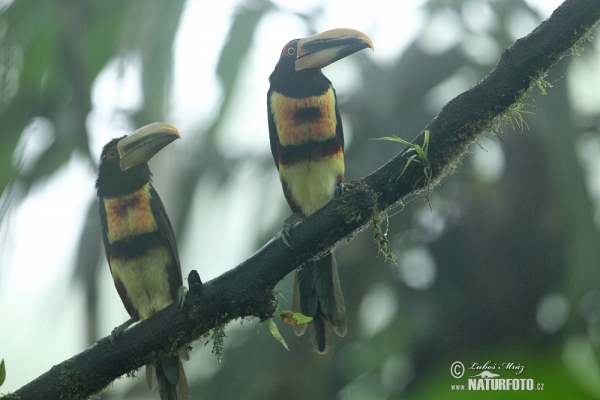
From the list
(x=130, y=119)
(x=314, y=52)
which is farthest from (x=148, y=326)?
(x=130, y=119)

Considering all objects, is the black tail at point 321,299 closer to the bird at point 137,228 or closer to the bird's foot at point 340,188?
the bird's foot at point 340,188

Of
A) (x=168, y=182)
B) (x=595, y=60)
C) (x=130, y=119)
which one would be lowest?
(x=595, y=60)

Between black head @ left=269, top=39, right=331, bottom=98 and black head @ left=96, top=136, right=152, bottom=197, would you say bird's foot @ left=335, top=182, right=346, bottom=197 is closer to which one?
black head @ left=269, top=39, right=331, bottom=98

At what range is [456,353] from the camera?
5.12 metres

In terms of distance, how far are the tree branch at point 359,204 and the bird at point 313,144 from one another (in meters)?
0.60

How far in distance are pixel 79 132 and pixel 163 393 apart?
3.35m

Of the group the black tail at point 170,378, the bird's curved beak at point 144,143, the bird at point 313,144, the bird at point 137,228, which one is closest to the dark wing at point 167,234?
the bird at point 137,228

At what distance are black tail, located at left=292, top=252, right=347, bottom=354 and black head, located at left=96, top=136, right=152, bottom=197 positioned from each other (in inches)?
38.0

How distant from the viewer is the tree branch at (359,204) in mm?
2273

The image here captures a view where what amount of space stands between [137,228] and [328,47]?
1.35m

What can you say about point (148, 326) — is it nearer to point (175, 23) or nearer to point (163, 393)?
point (163, 393)

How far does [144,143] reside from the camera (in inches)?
117

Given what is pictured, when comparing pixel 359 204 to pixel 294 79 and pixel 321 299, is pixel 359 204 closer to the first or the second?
pixel 321 299

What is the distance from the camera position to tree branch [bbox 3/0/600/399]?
2.27m
